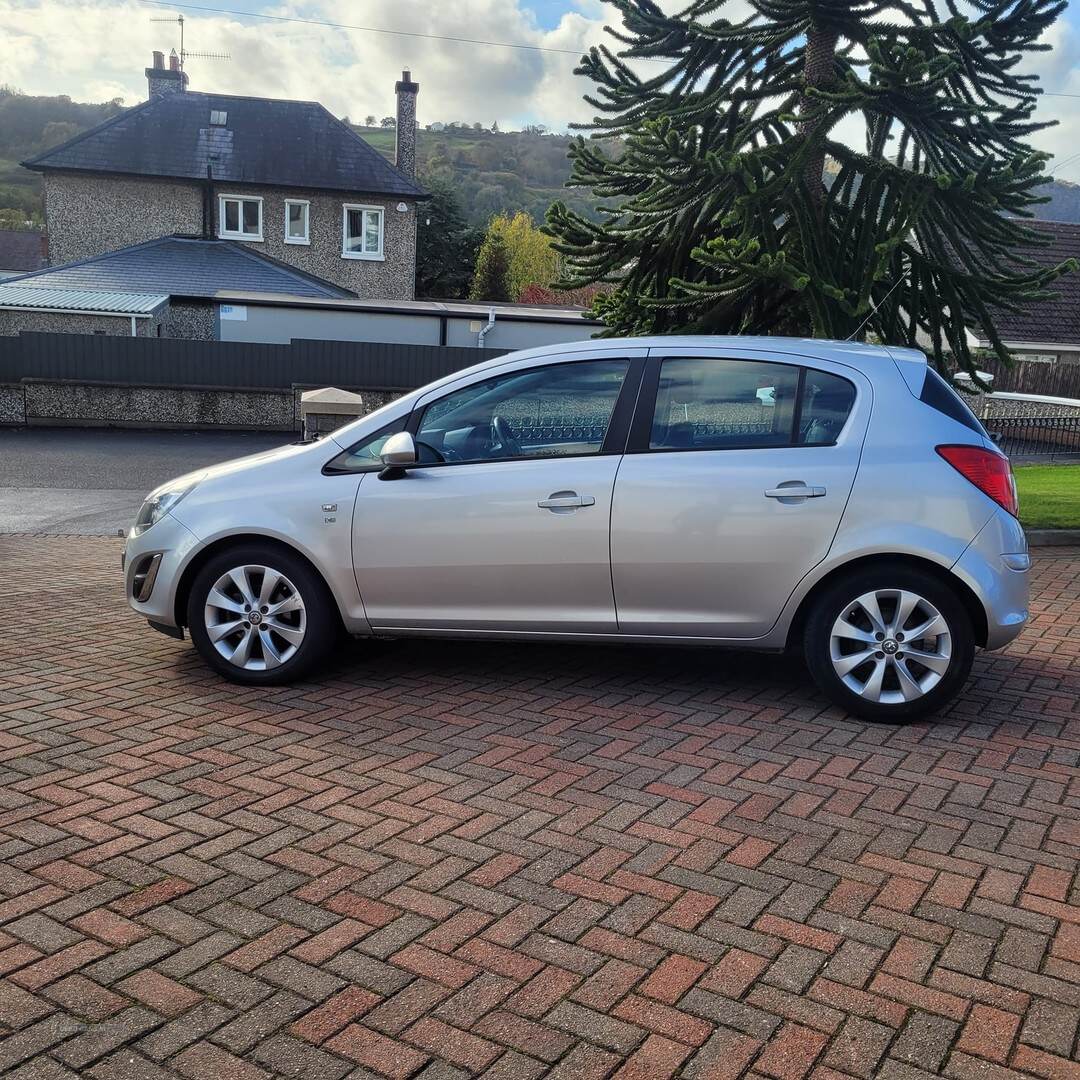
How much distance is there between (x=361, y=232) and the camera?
41969 mm

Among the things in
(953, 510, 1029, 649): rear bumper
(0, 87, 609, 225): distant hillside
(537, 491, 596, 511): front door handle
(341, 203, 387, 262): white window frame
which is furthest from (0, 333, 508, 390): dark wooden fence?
(0, 87, 609, 225): distant hillside

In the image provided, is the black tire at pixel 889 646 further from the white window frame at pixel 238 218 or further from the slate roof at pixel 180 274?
the white window frame at pixel 238 218

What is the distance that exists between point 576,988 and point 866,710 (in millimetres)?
2790

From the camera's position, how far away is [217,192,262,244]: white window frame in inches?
1592

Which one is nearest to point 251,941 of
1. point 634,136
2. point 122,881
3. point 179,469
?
point 122,881

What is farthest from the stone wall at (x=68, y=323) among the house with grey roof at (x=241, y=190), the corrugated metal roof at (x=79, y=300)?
the house with grey roof at (x=241, y=190)

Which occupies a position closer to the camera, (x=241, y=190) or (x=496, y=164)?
(x=241, y=190)

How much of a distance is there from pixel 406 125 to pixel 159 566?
47.0m

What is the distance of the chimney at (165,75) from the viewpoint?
45.7m

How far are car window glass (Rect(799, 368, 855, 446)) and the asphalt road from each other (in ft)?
28.8

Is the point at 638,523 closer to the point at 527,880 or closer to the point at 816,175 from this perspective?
the point at 527,880

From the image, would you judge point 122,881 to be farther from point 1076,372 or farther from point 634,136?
point 1076,372

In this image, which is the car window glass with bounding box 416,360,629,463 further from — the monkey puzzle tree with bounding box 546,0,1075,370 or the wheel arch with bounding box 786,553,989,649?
the monkey puzzle tree with bounding box 546,0,1075,370

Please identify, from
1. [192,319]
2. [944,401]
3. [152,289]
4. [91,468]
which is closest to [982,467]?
[944,401]
